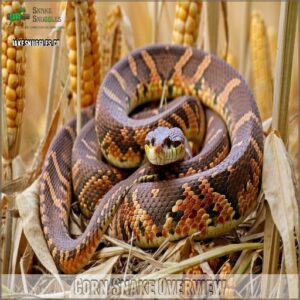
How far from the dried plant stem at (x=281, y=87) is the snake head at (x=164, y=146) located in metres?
0.50

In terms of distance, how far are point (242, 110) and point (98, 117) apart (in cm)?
74

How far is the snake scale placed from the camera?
98.3 inches

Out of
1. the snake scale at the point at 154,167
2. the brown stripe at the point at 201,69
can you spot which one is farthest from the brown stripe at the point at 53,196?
the brown stripe at the point at 201,69

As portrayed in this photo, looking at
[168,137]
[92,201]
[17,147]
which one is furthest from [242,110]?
[17,147]

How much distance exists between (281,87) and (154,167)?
751 millimetres

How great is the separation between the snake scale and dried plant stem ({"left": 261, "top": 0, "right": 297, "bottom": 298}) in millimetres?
287

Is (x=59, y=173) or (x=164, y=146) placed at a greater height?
(x=164, y=146)

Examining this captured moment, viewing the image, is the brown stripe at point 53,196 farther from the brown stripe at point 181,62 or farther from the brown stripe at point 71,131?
the brown stripe at point 181,62

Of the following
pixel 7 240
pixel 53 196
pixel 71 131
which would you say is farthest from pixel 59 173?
pixel 7 240

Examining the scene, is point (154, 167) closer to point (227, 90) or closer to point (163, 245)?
point (163, 245)

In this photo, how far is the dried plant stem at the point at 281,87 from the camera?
85.7 inches

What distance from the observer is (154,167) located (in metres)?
2.71

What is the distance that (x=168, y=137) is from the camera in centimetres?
258

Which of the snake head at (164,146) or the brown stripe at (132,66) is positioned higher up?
the brown stripe at (132,66)
